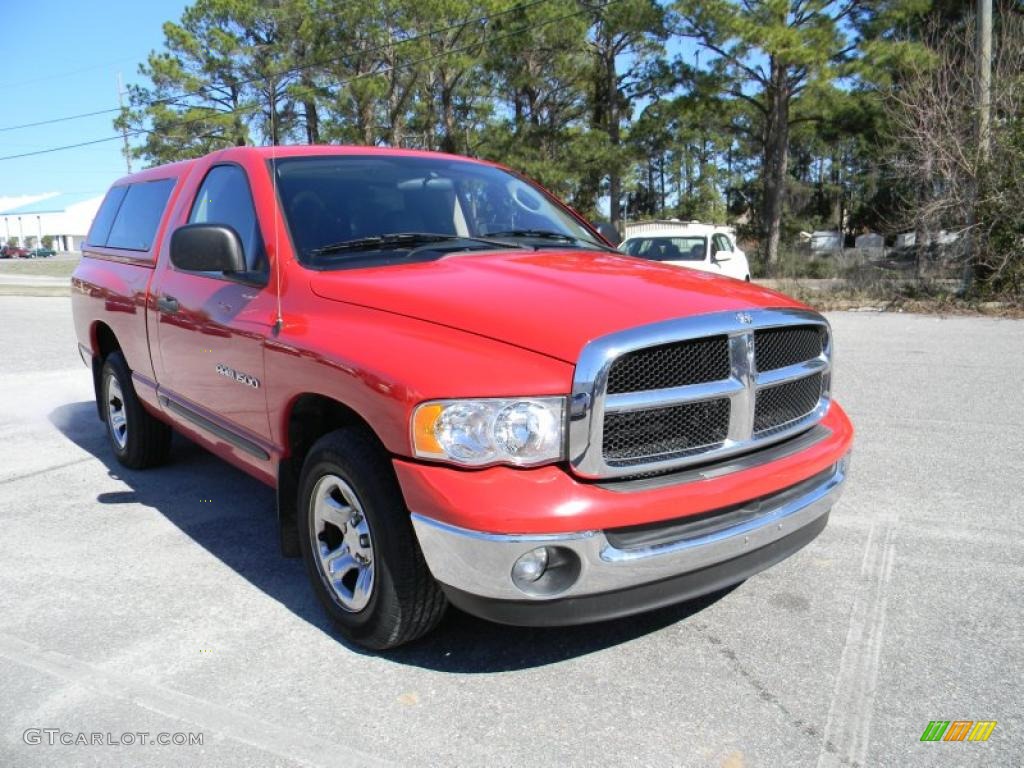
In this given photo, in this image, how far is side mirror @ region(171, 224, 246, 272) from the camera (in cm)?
329

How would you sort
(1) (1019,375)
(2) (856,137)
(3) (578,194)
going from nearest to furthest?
(1) (1019,375)
(2) (856,137)
(3) (578,194)

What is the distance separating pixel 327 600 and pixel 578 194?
28.7m

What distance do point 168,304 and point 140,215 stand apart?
1.22 m

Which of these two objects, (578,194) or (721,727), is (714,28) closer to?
(578,194)

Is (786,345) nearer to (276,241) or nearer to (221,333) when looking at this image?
(276,241)

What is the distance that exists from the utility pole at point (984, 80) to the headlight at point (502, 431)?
15591 mm

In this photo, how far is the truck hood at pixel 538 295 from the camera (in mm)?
2537

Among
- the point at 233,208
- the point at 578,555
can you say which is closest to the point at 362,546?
the point at 578,555

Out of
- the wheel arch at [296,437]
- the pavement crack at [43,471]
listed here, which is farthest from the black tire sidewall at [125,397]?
the wheel arch at [296,437]

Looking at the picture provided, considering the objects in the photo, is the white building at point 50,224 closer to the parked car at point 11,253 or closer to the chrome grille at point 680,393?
the parked car at point 11,253

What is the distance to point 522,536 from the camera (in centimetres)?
230

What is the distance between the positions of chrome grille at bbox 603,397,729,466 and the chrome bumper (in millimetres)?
256

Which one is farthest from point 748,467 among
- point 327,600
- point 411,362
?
point 327,600

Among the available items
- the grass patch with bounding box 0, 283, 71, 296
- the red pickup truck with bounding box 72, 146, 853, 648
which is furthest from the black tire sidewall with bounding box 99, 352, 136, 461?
the grass patch with bounding box 0, 283, 71, 296
